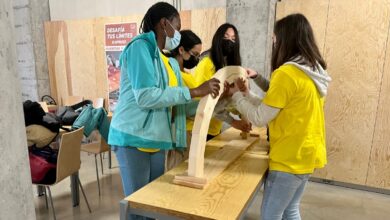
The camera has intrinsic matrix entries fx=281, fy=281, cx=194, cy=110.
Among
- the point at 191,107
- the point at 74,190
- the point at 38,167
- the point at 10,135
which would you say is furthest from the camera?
the point at 74,190

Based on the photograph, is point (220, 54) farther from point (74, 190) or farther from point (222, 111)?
point (74, 190)

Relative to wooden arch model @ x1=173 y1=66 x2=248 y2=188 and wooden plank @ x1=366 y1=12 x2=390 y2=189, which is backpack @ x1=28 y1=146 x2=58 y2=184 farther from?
wooden plank @ x1=366 y1=12 x2=390 y2=189

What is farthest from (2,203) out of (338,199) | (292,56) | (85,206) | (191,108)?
(338,199)

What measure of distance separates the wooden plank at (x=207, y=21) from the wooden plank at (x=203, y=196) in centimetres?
268

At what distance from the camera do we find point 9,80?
40.1 inches

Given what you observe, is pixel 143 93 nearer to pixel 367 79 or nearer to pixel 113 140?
pixel 113 140

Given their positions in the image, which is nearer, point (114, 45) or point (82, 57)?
point (114, 45)

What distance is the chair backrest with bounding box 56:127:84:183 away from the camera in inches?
93.7

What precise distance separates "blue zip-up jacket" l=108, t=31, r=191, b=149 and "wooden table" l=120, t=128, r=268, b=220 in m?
0.24

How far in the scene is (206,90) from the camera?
139 cm

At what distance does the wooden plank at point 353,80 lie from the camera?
2949mm

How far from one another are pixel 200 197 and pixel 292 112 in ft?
1.98

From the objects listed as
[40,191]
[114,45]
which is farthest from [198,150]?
[114,45]

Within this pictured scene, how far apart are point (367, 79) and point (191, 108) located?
7.45 feet
